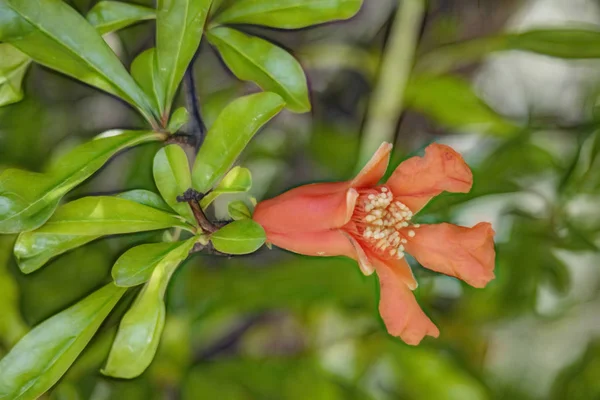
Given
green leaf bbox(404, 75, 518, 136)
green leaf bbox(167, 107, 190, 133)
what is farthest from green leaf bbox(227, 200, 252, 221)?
green leaf bbox(404, 75, 518, 136)

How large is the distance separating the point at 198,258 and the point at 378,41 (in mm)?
435

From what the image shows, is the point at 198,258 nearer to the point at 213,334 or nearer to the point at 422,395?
the point at 213,334

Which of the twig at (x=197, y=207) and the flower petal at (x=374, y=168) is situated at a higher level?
the flower petal at (x=374, y=168)

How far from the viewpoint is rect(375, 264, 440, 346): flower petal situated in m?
0.64

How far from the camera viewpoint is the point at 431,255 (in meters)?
0.66

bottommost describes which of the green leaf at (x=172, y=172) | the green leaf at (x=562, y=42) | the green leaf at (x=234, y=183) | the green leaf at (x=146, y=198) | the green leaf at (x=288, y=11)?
the green leaf at (x=146, y=198)

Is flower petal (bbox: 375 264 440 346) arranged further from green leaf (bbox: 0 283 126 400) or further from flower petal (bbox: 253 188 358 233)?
green leaf (bbox: 0 283 126 400)

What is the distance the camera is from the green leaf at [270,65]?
0.66 m

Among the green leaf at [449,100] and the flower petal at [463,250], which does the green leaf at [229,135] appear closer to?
the flower petal at [463,250]

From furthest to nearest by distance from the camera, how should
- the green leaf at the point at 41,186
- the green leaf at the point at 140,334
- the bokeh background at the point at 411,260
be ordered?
the bokeh background at the point at 411,260 < the green leaf at the point at 140,334 < the green leaf at the point at 41,186

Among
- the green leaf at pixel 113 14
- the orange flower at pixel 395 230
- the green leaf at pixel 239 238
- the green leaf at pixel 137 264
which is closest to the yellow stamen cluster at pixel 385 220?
the orange flower at pixel 395 230

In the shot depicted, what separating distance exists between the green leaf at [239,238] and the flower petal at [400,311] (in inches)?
6.3

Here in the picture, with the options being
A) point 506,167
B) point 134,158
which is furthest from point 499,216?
point 134,158

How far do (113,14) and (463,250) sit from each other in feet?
1.65
